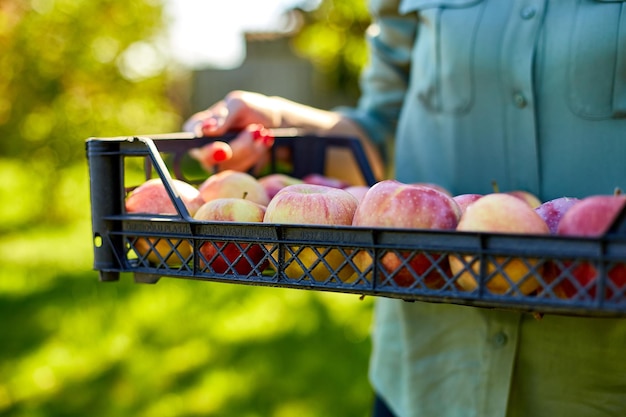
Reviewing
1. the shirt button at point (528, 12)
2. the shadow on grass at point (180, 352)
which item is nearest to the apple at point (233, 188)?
the shirt button at point (528, 12)

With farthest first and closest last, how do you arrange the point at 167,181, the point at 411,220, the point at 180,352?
the point at 180,352, the point at 167,181, the point at 411,220

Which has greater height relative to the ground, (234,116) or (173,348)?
(234,116)

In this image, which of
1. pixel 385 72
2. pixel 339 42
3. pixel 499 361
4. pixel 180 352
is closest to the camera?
pixel 499 361

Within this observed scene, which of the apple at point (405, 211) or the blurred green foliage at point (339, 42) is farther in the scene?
the blurred green foliage at point (339, 42)

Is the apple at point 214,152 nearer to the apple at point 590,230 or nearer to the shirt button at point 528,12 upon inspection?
the shirt button at point 528,12

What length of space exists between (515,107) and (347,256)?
0.64 m

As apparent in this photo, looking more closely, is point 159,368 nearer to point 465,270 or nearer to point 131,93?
point 465,270

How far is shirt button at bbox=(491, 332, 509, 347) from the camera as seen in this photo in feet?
4.82

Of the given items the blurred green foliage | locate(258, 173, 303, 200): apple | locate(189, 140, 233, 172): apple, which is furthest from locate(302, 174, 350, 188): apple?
the blurred green foliage

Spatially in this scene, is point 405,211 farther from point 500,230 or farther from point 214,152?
point 214,152

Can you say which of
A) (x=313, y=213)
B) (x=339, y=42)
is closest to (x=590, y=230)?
(x=313, y=213)

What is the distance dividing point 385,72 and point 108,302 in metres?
3.04

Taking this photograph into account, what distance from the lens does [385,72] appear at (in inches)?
76.4

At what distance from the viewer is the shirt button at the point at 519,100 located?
57.4 inches
